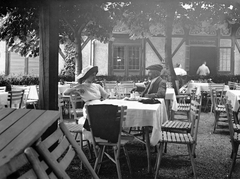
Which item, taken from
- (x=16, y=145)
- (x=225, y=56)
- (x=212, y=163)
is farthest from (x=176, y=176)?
(x=225, y=56)

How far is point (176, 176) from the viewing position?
378 centimetres

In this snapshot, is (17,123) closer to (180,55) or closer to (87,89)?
(87,89)

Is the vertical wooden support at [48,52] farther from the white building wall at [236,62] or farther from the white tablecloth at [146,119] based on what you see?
the white building wall at [236,62]

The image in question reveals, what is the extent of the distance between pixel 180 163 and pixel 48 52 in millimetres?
2255

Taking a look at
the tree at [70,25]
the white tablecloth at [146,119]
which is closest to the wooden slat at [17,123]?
the white tablecloth at [146,119]

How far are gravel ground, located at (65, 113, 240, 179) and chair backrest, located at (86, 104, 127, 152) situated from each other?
54 centimetres

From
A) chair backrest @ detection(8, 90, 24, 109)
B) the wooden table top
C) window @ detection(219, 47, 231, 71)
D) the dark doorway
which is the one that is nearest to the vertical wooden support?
the wooden table top

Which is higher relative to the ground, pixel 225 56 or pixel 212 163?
pixel 225 56

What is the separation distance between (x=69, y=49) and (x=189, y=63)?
629 centimetres

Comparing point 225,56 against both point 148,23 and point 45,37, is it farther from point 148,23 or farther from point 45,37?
point 45,37

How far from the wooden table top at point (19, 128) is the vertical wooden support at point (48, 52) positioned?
1.84 meters

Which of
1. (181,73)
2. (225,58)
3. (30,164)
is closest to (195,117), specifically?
(30,164)

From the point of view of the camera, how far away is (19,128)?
67.9 inches

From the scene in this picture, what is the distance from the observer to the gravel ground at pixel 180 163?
3818 millimetres
